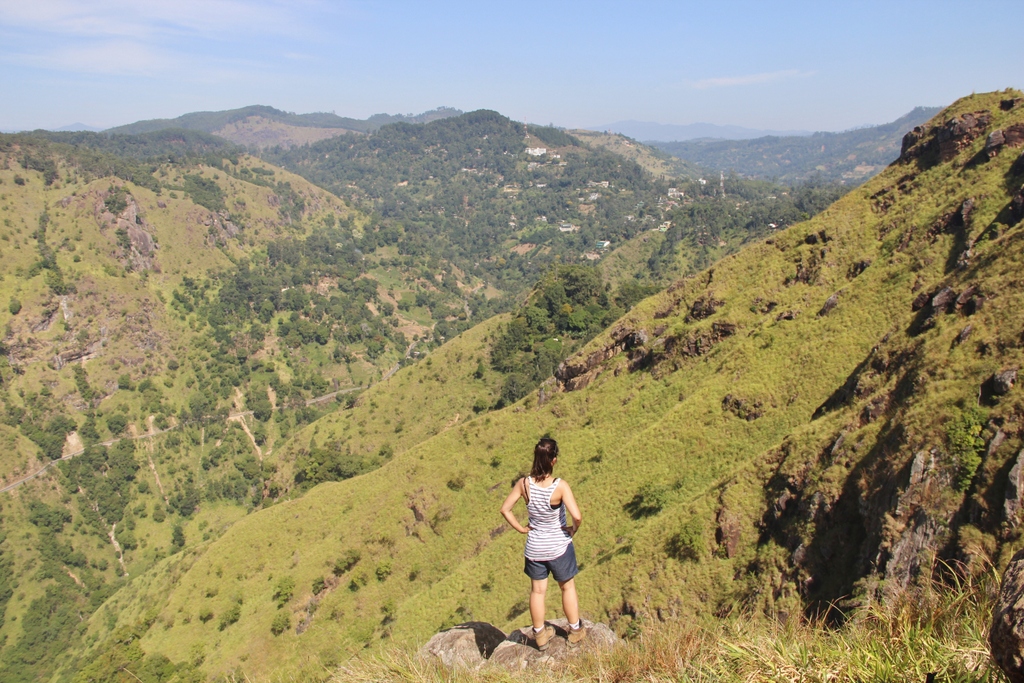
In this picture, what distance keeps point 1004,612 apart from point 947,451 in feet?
43.8

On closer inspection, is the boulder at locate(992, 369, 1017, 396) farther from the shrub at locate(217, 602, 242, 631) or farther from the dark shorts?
the shrub at locate(217, 602, 242, 631)

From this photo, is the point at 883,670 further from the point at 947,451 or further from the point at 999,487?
the point at 947,451

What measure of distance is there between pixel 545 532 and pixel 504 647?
2.02 metres

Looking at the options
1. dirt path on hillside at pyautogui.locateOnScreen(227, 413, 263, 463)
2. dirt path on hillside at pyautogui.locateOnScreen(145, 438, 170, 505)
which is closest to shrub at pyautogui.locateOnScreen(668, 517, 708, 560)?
dirt path on hillside at pyautogui.locateOnScreen(227, 413, 263, 463)

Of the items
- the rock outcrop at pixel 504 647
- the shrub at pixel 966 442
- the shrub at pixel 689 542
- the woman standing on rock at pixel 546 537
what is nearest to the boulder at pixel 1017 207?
the shrub at pixel 966 442

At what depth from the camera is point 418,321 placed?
191000 millimetres

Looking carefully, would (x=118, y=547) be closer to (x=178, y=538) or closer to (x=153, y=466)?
(x=178, y=538)

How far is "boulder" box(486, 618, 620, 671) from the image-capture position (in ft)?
27.2

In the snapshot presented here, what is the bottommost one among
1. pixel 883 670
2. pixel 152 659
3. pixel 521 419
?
pixel 152 659

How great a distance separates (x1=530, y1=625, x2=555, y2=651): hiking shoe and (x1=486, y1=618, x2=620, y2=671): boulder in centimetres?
5

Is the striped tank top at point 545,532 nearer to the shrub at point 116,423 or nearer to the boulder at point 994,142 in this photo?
the boulder at point 994,142

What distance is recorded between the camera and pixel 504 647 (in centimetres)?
907

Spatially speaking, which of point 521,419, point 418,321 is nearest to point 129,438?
point 418,321

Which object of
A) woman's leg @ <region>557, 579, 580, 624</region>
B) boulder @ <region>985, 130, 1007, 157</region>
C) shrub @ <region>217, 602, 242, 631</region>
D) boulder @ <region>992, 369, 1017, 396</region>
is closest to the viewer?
woman's leg @ <region>557, 579, 580, 624</region>
